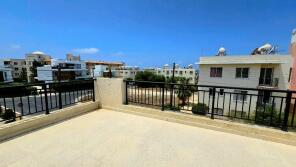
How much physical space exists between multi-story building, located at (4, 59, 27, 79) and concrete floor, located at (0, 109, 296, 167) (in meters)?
48.2

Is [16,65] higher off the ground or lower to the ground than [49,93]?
higher

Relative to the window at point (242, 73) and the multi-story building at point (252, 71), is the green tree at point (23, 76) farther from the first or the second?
the window at point (242, 73)

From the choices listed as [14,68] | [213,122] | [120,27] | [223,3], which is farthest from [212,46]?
[14,68]

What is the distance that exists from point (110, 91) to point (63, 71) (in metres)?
29.0

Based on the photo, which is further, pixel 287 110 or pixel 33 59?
pixel 33 59

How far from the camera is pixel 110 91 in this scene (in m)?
4.08

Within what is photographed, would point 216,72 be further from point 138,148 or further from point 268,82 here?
point 138,148

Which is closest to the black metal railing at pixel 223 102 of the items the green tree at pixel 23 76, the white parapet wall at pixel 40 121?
the white parapet wall at pixel 40 121

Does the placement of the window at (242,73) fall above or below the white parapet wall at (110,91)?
above

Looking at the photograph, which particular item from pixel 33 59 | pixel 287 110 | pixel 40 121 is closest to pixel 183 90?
pixel 287 110

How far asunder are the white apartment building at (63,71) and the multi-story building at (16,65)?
51.4 ft

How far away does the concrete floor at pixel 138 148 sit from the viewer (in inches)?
72.9

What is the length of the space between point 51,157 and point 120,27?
938 cm

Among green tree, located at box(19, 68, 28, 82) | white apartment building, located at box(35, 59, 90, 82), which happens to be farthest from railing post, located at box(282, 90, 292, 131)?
green tree, located at box(19, 68, 28, 82)
